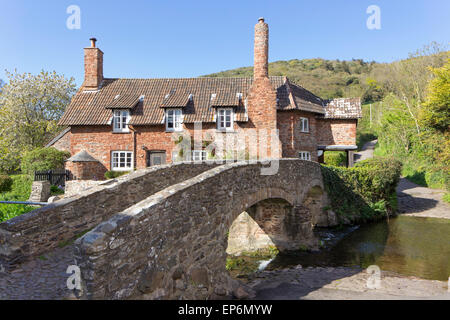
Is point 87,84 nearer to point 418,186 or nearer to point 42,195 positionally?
point 42,195

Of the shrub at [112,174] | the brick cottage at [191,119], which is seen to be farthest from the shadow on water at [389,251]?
the shrub at [112,174]

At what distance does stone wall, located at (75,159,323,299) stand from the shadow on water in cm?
485

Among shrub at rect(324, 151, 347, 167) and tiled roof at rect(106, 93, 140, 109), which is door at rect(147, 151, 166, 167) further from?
shrub at rect(324, 151, 347, 167)

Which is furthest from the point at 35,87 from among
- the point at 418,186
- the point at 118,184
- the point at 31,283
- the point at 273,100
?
the point at 418,186

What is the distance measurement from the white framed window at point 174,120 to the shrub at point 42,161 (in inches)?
329

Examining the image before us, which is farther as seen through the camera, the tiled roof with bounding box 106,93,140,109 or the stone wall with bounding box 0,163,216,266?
the tiled roof with bounding box 106,93,140,109

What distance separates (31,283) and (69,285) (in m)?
1.06

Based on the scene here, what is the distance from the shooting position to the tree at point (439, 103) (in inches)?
882

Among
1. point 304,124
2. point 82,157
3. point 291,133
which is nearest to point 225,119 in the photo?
point 291,133

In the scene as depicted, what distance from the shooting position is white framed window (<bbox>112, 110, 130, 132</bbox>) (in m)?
22.2

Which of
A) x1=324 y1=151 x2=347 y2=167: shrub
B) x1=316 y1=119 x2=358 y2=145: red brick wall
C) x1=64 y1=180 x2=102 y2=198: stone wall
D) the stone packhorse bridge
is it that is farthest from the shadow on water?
x1=64 y1=180 x2=102 y2=198: stone wall

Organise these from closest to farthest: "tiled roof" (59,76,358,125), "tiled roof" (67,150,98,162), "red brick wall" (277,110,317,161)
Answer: "tiled roof" (67,150,98,162), "red brick wall" (277,110,317,161), "tiled roof" (59,76,358,125)

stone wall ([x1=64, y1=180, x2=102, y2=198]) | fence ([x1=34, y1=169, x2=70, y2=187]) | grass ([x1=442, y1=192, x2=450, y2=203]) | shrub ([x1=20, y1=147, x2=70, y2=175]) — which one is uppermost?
shrub ([x1=20, y1=147, x2=70, y2=175])

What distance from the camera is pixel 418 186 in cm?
2747
